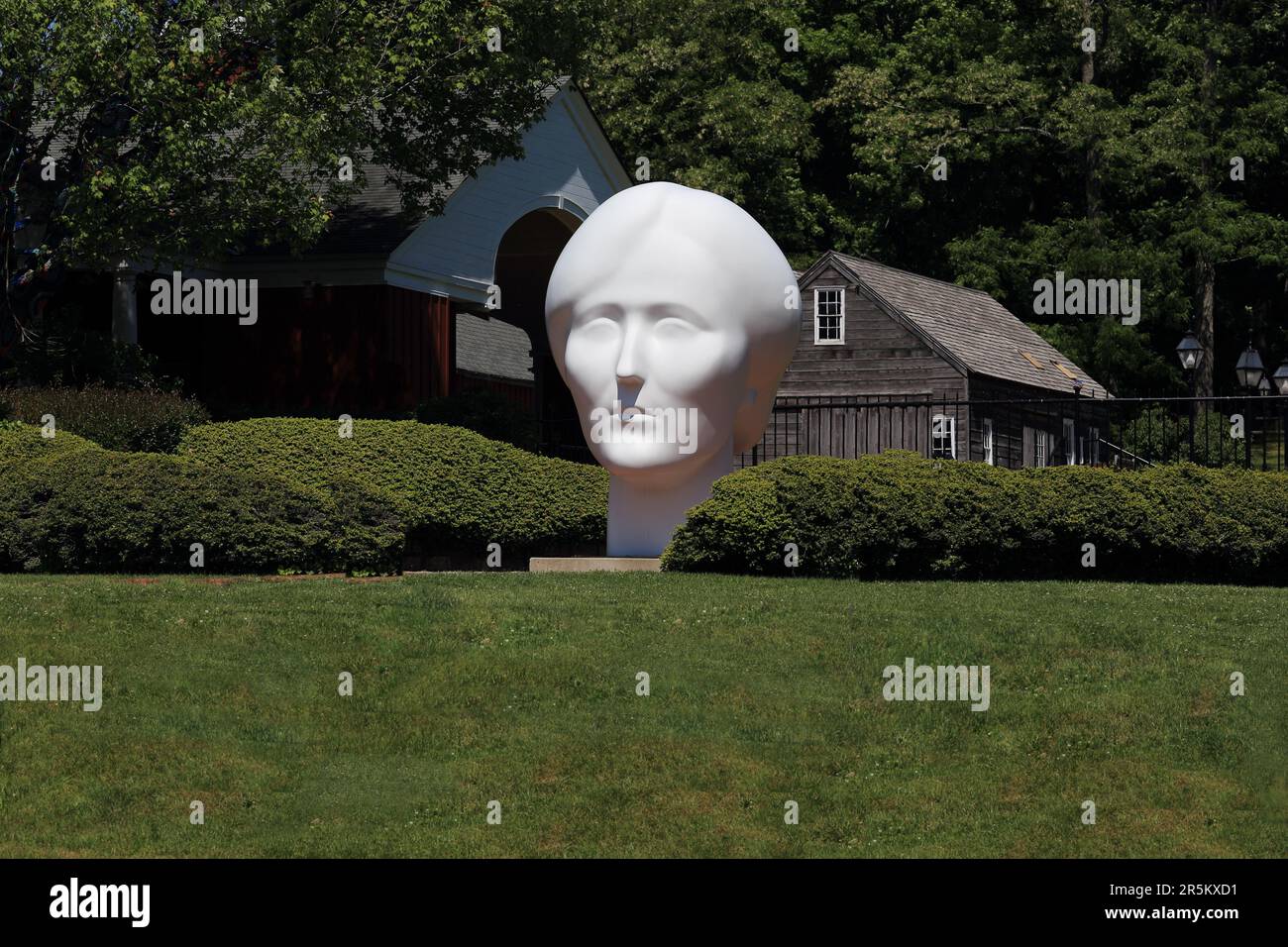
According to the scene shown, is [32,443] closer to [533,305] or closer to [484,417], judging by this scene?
[484,417]

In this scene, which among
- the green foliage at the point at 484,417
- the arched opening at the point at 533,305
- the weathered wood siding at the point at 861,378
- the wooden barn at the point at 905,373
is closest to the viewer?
the green foliage at the point at 484,417

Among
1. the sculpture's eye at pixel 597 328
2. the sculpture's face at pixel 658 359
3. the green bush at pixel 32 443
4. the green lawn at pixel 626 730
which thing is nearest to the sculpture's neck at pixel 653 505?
the sculpture's face at pixel 658 359

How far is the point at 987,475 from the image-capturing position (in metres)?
17.9

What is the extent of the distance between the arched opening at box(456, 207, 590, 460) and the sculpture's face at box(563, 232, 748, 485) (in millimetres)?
12906

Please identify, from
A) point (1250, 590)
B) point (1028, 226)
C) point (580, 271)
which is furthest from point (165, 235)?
point (1028, 226)

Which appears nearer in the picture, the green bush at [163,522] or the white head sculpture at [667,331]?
the green bush at [163,522]

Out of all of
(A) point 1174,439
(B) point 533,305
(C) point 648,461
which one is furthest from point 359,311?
(A) point 1174,439

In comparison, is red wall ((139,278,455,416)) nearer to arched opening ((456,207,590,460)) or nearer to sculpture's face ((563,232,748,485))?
arched opening ((456,207,590,460))

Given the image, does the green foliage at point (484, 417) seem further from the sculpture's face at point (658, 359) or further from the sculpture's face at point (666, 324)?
the sculpture's face at point (658, 359)

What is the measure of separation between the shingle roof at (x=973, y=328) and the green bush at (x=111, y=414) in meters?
16.8

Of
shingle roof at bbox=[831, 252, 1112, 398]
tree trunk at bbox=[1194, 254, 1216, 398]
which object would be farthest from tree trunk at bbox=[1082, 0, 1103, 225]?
shingle roof at bbox=[831, 252, 1112, 398]

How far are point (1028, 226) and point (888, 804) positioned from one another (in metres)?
34.9

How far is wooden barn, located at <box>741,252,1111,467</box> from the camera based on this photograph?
111ft

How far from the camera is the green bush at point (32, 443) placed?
18.2 m
